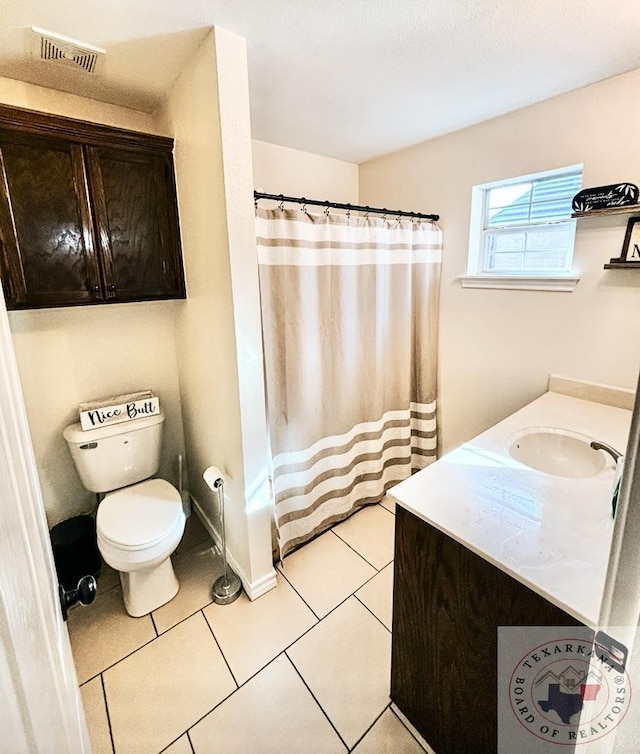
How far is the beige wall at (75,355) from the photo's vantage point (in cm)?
176

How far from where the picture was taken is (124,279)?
1.73 metres

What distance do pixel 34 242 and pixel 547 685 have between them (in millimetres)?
2216

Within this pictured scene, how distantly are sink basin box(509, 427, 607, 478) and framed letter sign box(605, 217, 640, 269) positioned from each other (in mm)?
779

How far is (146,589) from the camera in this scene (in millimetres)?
1710

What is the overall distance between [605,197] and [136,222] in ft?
6.87

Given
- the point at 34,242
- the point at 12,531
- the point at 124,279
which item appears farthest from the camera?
the point at 124,279

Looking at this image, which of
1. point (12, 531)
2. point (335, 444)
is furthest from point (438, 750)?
point (12, 531)

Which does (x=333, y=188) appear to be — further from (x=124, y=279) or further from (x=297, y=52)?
(x=124, y=279)

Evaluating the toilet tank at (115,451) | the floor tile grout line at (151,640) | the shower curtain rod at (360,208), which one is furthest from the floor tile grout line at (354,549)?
the shower curtain rod at (360,208)

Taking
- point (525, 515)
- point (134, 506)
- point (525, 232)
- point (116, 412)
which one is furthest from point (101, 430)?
point (525, 232)

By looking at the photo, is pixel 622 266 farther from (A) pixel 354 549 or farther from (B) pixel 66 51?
(B) pixel 66 51

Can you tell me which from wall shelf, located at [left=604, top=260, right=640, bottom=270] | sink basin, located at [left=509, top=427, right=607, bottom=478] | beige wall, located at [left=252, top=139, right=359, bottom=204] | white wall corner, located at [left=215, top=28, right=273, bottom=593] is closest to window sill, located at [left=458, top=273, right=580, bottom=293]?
wall shelf, located at [left=604, top=260, right=640, bottom=270]

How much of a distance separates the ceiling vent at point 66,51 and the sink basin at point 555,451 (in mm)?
2202

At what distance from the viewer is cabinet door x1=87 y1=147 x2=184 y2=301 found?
5.29ft
